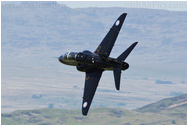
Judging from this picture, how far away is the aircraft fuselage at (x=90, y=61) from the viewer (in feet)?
304

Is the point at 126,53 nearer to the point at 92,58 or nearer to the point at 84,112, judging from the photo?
the point at 92,58

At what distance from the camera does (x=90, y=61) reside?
94.2 metres

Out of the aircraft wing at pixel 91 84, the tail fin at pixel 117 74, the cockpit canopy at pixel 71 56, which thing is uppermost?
the tail fin at pixel 117 74

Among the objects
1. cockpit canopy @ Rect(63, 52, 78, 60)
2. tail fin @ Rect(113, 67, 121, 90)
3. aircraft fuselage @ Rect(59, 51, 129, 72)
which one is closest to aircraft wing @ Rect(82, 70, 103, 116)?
aircraft fuselage @ Rect(59, 51, 129, 72)

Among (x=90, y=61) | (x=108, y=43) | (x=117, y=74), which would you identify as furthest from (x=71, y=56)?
(x=117, y=74)

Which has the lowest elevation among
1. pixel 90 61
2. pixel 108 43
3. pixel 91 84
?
pixel 91 84

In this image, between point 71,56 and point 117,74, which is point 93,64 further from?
point 117,74

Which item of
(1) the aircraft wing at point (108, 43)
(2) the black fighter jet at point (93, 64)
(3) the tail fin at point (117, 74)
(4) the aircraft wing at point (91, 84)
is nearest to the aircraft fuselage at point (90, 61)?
(2) the black fighter jet at point (93, 64)

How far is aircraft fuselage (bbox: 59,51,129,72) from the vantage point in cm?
9262

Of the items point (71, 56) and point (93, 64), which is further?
point (71, 56)

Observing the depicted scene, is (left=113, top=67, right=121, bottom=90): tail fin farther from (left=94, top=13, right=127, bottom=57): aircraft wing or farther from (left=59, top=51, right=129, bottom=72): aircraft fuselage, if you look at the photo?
(left=94, top=13, right=127, bottom=57): aircraft wing

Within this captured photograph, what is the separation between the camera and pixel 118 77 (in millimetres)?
89875

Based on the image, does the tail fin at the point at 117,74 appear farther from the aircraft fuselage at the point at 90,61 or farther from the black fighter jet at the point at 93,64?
the aircraft fuselage at the point at 90,61

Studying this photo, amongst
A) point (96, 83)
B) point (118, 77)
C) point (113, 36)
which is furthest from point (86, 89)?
point (113, 36)
